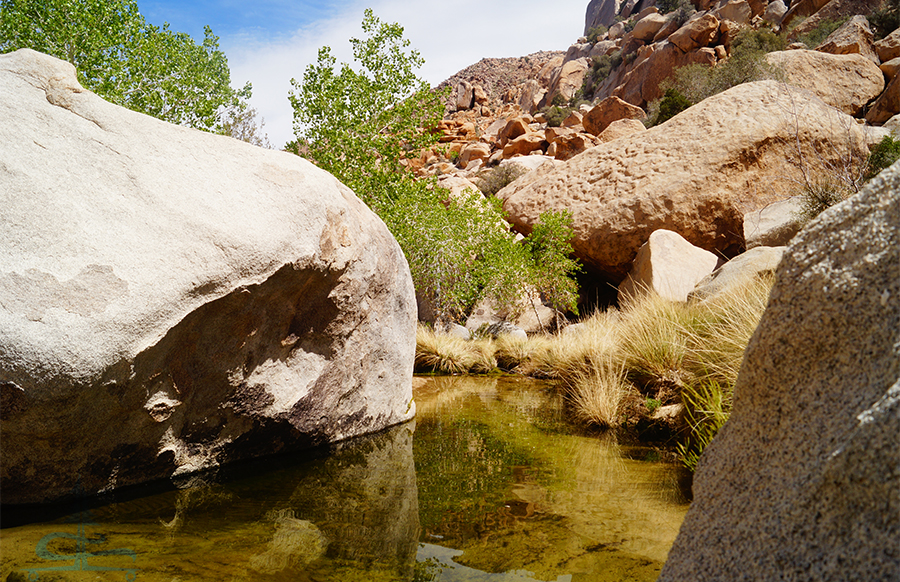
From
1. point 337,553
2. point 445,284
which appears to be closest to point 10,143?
point 337,553

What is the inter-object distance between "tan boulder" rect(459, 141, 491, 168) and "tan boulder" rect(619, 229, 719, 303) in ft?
78.7

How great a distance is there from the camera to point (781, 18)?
96.2 ft

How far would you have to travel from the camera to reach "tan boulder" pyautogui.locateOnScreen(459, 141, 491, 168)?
3272 centimetres

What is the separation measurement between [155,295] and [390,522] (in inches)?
71.9

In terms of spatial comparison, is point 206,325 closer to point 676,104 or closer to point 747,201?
point 747,201

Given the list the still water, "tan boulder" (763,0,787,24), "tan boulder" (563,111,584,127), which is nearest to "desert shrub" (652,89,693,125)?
"tan boulder" (563,111,584,127)

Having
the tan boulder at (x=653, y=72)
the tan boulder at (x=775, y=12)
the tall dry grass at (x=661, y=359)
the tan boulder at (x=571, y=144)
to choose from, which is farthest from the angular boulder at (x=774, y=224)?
the tan boulder at (x=775, y=12)

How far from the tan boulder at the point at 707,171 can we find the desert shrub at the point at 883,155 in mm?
267

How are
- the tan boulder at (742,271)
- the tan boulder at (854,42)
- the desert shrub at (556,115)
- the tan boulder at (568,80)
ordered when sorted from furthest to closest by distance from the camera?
the tan boulder at (568,80) → the desert shrub at (556,115) → the tan boulder at (854,42) → the tan boulder at (742,271)

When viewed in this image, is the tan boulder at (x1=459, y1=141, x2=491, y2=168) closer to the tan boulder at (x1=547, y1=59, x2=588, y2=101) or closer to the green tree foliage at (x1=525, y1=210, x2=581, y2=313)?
the tan boulder at (x1=547, y1=59, x2=588, y2=101)

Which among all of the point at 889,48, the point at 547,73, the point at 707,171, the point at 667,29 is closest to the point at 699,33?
the point at 667,29

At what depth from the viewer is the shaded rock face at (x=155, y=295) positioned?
2.69 m

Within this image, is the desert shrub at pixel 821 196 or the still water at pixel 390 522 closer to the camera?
the still water at pixel 390 522

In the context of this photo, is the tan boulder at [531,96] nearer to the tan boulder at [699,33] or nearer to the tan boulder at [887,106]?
the tan boulder at [699,33]
